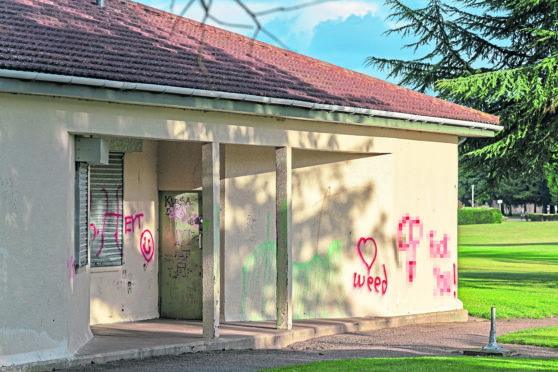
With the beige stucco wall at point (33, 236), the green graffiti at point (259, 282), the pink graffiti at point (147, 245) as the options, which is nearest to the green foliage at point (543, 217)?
the green graffiti at point (259, 282)

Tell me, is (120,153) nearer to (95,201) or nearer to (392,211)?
(95,201)

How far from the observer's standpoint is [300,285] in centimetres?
1377

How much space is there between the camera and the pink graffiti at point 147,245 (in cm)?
1337

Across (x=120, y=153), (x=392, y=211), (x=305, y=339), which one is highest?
(x=120, y=153)

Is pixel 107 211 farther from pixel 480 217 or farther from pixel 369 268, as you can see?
pixel 480 217

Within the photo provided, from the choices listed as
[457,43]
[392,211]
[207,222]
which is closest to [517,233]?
[457,43]

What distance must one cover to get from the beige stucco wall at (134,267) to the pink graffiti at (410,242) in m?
4.25

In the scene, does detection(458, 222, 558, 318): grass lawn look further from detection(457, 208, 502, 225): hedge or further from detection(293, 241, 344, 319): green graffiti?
detection(457, 208, 502, 225): hedge

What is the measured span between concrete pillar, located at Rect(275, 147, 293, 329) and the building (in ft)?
0.07

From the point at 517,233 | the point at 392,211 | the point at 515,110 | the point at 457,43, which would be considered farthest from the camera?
the point at 517,233

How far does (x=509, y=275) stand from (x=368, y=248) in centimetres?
1438

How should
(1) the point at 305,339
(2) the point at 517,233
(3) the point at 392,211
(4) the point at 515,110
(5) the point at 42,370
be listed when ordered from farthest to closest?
1. (2) the point at 517,233
2. (4) the point at 515,110
3. (3) the point at 392,211
4. (1) the point at 305,339
5. (5) the point at 42,370

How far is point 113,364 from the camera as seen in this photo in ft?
31.8

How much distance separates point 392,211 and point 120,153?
15.6ft
